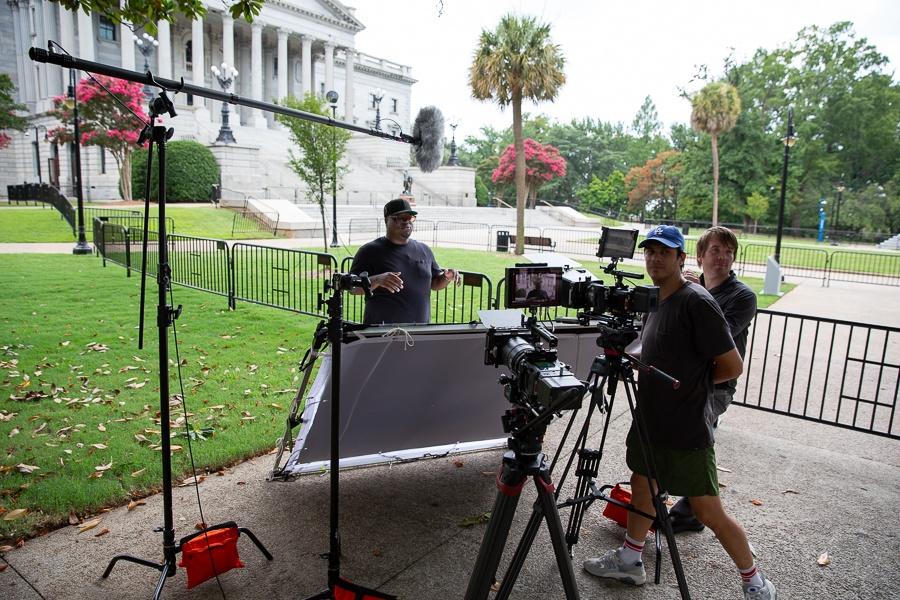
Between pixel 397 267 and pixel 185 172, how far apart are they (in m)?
33.1

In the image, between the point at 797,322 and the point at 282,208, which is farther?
the point at 282,208

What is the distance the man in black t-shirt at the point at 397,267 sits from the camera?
14.7ft

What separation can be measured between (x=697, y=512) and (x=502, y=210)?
43438 mm

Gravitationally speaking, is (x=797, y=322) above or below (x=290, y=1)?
below

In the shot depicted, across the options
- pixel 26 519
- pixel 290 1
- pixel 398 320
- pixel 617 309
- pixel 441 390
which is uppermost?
pixel 290 1

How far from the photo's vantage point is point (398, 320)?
4.52 meters

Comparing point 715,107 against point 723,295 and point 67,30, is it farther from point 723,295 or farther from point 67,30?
point 67,30

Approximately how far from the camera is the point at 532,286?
2.84m

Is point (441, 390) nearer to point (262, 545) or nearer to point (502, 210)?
point (262, 545)

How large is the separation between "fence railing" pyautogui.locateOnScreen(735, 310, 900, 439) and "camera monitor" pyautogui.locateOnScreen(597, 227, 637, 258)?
9.83ft

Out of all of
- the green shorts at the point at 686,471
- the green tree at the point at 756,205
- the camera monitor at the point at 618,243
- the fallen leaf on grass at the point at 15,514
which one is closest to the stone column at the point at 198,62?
the green tree at the point at 756,205

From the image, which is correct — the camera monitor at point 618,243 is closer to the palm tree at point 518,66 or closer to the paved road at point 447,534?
the paved road at point 447,534

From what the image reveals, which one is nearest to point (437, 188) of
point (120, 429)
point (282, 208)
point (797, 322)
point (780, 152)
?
point (282, 208)

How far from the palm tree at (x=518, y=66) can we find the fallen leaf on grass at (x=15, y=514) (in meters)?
20.9
